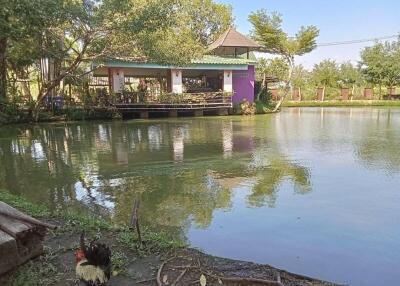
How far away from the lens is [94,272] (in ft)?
9.29

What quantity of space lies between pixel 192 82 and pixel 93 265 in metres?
24.4

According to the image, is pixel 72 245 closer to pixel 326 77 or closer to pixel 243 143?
pixel 243 143

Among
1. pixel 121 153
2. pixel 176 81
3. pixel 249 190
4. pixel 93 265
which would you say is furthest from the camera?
pixel 176 81

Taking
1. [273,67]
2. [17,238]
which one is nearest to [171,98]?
[273,67]

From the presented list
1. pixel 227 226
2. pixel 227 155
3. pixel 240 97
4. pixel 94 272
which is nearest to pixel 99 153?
pixel 227 155

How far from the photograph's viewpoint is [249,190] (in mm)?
6324

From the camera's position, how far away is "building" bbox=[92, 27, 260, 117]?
2031cm

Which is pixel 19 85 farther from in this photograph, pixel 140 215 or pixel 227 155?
pixel 140 215

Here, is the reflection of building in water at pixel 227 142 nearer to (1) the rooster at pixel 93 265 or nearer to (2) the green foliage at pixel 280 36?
(1) the rooster at pixel 93 265

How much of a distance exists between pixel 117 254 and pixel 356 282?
83.3 inches

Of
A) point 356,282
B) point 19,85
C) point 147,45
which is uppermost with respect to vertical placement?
point 147,45

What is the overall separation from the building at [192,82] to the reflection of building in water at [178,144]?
6.43 meters

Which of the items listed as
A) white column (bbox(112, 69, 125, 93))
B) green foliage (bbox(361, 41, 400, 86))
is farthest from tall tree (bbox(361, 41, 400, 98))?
white column (bbox(112, 69, 125, 93))

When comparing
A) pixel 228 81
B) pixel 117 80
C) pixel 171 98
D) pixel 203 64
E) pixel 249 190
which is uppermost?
pixel 203 64
